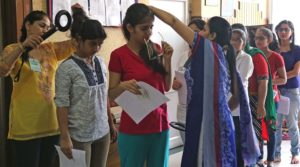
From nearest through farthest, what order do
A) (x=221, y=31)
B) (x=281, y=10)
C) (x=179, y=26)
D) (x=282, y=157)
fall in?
(x=179, y=26) < (x=221, y=31) < (x=282, y=157) < (x=281, y=10)

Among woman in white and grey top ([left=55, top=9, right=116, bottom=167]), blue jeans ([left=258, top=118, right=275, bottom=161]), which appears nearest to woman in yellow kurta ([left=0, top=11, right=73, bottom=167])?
woman in white and grey top ([left=55, top=9, right=116, bottom=167])

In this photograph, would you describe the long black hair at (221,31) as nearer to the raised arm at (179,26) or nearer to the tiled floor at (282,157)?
the raised arm at (179,26)

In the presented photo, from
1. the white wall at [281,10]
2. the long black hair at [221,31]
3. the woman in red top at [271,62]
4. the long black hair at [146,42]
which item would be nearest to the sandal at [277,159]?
the woman in red top at [271,62]

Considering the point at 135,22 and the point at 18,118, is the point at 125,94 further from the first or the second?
the point at 18,118

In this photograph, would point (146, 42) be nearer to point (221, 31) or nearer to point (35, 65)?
point (221, 31)

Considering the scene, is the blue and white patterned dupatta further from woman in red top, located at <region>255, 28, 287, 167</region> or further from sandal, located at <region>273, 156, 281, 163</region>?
sandal, located at <region>273, 156, 281, 163</region>

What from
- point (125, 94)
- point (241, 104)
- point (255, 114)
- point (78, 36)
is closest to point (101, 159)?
point (125, 94)

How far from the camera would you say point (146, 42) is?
68.0 inches

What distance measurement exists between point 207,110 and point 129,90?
0.38m

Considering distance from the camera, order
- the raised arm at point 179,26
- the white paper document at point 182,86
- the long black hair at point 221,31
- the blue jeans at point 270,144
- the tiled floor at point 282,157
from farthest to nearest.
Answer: the tiled floor at point 282,157 < the blue jeans at point 270,144 < the white paper document at point 182,86 < the long black hair at point 221,31 < the raised arm at point 179,26

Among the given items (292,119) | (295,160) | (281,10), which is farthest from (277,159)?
(281,10)

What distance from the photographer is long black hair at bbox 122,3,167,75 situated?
166 centimetres

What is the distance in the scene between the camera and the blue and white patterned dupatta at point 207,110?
140 cm

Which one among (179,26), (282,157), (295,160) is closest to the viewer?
(179,26)
